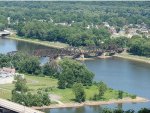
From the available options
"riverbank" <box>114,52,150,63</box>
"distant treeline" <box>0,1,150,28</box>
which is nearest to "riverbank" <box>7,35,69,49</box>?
"riverbank" <box>114,52,150,63</box>

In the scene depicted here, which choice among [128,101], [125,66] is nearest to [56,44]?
[125,66]

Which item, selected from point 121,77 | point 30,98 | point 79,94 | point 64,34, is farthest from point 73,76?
point 64,34

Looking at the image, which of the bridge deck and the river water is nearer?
the bridge deck

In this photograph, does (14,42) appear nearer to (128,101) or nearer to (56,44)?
(56,44)

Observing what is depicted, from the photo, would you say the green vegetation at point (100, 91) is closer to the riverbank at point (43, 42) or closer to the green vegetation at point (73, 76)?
the green vegetation at point (73, 76)

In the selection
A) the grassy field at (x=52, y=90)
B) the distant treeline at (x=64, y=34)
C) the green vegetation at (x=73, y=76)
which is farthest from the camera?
the distant treeline at (x=64, y=34)

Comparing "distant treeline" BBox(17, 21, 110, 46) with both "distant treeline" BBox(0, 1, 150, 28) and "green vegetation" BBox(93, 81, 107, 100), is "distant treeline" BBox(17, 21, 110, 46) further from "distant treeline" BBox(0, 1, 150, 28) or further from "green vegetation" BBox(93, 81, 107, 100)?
"green vegetation" BBox(93, 81, 107, 100)

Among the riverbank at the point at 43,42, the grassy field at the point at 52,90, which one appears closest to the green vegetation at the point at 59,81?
the grassy field at the point at 52,90
